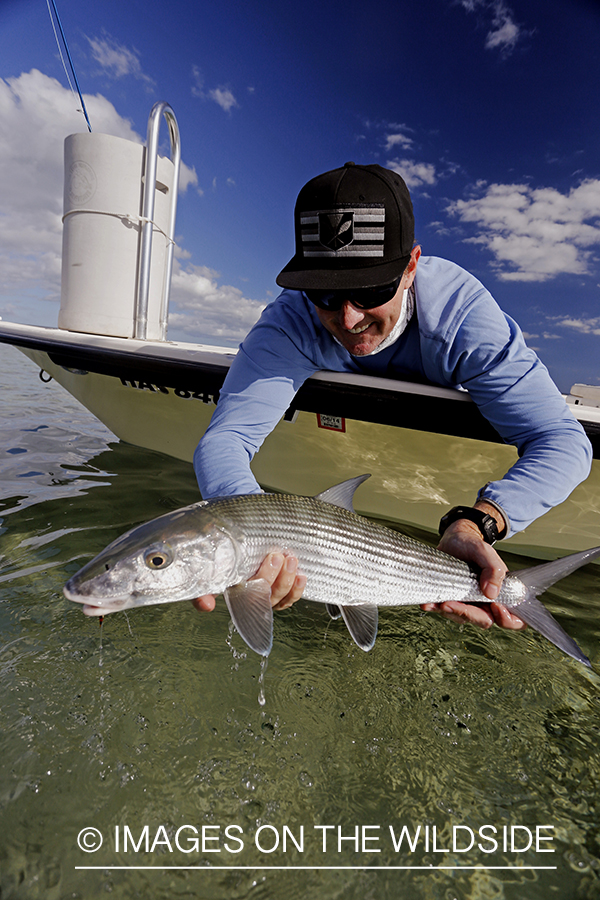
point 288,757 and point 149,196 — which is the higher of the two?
point 149,196

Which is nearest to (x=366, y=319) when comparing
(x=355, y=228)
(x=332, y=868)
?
(x=355, y=228)

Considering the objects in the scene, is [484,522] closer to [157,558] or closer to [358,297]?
[358,297]

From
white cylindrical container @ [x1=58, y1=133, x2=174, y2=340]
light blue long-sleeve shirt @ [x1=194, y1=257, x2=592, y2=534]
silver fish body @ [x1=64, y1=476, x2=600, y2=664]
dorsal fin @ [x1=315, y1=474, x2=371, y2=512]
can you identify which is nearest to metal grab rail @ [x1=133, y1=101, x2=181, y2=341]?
white cylindrical container @ [x1=58, y1=133, x2=174, y2=340]

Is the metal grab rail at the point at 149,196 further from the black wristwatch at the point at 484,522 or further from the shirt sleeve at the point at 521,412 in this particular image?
the black wristwatch at the point at 484,522

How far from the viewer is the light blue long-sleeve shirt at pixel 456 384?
7.60 feet

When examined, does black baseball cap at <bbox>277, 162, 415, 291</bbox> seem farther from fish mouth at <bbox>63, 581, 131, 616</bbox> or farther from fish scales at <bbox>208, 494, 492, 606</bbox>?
fish mouth at <bbox>63, 581, 131, 616</bbox>

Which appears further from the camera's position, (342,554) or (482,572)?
(482,572)

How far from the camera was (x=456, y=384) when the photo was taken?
2.88m

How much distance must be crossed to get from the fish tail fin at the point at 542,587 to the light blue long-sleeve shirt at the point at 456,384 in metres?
0.27

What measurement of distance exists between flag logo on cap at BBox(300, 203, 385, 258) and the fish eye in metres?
1.41

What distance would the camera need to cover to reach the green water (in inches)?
56.4

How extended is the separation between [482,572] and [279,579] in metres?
0.90

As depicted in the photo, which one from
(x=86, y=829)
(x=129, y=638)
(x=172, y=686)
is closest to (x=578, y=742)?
(x=172, y=686)

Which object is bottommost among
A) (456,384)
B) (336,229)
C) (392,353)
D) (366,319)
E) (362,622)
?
(362,622)
